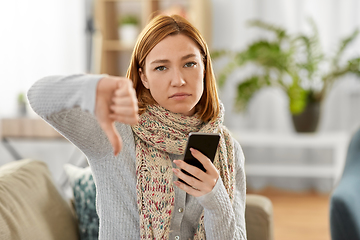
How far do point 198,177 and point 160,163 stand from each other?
18cm

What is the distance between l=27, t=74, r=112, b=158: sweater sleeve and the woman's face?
0.19 metres

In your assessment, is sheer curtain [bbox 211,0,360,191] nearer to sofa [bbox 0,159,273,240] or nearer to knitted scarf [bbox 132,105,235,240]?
sofa [bbox 0,159,273,240]

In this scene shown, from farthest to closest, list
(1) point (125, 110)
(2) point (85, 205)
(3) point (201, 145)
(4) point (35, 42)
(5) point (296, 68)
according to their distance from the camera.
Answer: (4) point (35, 42) → (5) point (296, 68) → (2) point (85, 205) → (3) point (201, 145) → (1) point (125, 110)

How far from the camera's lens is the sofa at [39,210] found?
42.0 inches

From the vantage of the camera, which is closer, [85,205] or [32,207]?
[32,207]

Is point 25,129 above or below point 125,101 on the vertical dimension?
below

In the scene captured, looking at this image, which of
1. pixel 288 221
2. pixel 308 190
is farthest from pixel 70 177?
pixel 308 190

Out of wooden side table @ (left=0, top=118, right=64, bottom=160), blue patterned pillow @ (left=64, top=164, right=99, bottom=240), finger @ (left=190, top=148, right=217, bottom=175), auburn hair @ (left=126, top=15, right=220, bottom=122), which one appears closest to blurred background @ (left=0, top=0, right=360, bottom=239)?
wooden side table @ (left=0, top=118, right=64, bottom=160)

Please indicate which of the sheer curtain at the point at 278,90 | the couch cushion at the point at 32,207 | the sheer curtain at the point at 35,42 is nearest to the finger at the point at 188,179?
the couch cushion at the point at 32,207

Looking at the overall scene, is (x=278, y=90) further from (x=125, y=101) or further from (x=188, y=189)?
(x=125, y=101)

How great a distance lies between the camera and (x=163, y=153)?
1.08 meters

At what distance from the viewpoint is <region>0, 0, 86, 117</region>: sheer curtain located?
10.2ft

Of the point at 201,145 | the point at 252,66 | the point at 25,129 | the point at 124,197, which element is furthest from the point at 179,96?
the point at 252,66

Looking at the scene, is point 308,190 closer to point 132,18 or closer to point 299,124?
point 299,124
